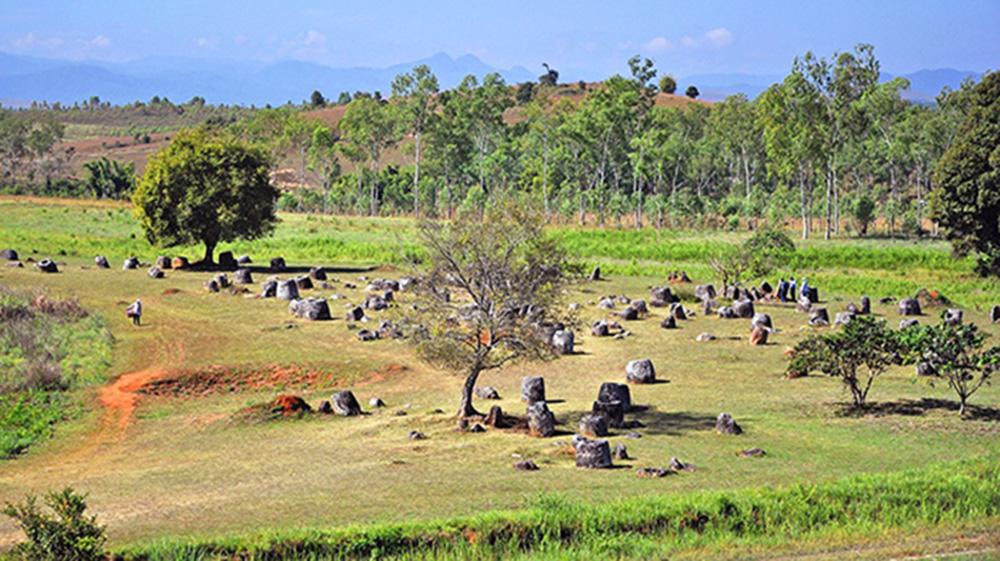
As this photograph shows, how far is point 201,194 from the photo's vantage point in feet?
200

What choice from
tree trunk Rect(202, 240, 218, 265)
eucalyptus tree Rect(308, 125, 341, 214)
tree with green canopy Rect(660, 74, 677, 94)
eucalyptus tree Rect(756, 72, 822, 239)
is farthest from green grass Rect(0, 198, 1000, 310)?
tree with green canopy Rect(660, 74, 677, 94)

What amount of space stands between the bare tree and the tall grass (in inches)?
347

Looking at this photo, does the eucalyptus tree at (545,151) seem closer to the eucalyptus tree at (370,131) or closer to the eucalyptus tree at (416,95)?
the eucalyptus tree at (416,95)

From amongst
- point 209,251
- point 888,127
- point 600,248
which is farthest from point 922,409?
point 888,127

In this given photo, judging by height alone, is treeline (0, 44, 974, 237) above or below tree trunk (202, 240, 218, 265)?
above

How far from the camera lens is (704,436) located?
25.8m

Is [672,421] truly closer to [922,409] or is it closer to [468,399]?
[468,399]

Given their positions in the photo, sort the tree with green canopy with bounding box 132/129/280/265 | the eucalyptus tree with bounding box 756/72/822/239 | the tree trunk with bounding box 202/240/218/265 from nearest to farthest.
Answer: the tree with green canopy with bounding box 132/129/280/265 → the tree trunk with bounding box 202/240/218/265 → the eucalyptus tree with bounding box 756/72/822/239

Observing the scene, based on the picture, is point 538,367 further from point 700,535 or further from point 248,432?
point 700,535

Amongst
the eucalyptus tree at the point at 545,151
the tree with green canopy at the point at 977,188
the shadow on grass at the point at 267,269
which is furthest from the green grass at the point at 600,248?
the eucalyptus tree at the point at 545,151

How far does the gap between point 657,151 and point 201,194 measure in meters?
43.5

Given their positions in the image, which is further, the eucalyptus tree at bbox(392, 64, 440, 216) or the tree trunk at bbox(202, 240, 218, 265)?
the eucalyptus tree at bbox(392, 64, 440, 216)

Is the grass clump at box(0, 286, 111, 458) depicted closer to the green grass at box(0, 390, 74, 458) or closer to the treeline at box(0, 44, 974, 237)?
the green grass at box(0, 390, 74, 458)

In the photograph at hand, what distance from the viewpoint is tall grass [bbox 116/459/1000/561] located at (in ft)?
57.7
